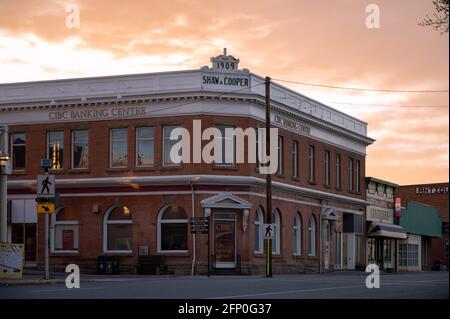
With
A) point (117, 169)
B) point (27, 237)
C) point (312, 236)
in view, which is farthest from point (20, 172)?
point (312, 236)

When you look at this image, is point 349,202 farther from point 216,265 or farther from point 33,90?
point 33,90

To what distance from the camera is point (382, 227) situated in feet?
216

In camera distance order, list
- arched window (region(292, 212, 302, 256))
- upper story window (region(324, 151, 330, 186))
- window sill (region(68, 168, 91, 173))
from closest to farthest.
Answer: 1. window sill (region(68, 168, 91, 173))
2. arched window (region(292, 212, 302, 256))
3. upper story window (region(324, 151, 330, 186))

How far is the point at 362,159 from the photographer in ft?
211

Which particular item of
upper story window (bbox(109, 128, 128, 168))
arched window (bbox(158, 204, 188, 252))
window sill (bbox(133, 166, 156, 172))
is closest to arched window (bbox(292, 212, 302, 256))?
arched window (bbox(158, 204, 188, 252))

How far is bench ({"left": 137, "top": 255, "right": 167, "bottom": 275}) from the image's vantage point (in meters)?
45.9

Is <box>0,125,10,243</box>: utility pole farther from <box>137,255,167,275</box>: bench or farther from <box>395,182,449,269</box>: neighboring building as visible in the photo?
<box>395,182,449,269</box>: neighboring building

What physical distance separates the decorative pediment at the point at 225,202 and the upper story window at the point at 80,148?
7.70m

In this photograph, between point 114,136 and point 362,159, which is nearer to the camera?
point 114,136

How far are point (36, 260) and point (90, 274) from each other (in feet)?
13.1

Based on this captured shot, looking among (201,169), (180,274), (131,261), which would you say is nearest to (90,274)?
(131,261)

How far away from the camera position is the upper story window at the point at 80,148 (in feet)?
161

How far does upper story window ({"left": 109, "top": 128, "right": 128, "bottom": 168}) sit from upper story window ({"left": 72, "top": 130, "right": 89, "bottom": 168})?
5.05ft

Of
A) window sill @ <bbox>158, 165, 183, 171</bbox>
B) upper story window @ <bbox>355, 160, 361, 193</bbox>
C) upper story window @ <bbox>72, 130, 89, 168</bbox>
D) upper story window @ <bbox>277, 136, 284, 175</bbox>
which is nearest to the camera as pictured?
window sill @ <bbox>158, 165, 183, 171</bbox>
